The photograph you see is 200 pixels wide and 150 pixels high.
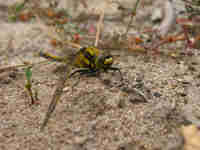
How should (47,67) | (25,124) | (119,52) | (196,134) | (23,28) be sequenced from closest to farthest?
1. (196,134)
2. (25,124)
3. (47,67)
4. (119,52)
5. (23,28)

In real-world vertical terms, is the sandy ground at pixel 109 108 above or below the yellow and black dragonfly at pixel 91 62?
below

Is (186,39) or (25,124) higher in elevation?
(186,39)

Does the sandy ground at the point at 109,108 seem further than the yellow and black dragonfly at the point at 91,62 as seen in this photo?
No

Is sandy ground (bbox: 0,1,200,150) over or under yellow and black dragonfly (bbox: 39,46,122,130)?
under

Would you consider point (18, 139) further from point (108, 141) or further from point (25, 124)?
point (108, 141)

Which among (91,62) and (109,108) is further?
(91,62)

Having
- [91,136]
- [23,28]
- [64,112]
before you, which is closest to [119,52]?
[64,112]

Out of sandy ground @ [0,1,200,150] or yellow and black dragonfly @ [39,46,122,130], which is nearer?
sandy ground @ [0,1,200,150]

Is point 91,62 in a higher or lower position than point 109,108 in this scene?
higher
